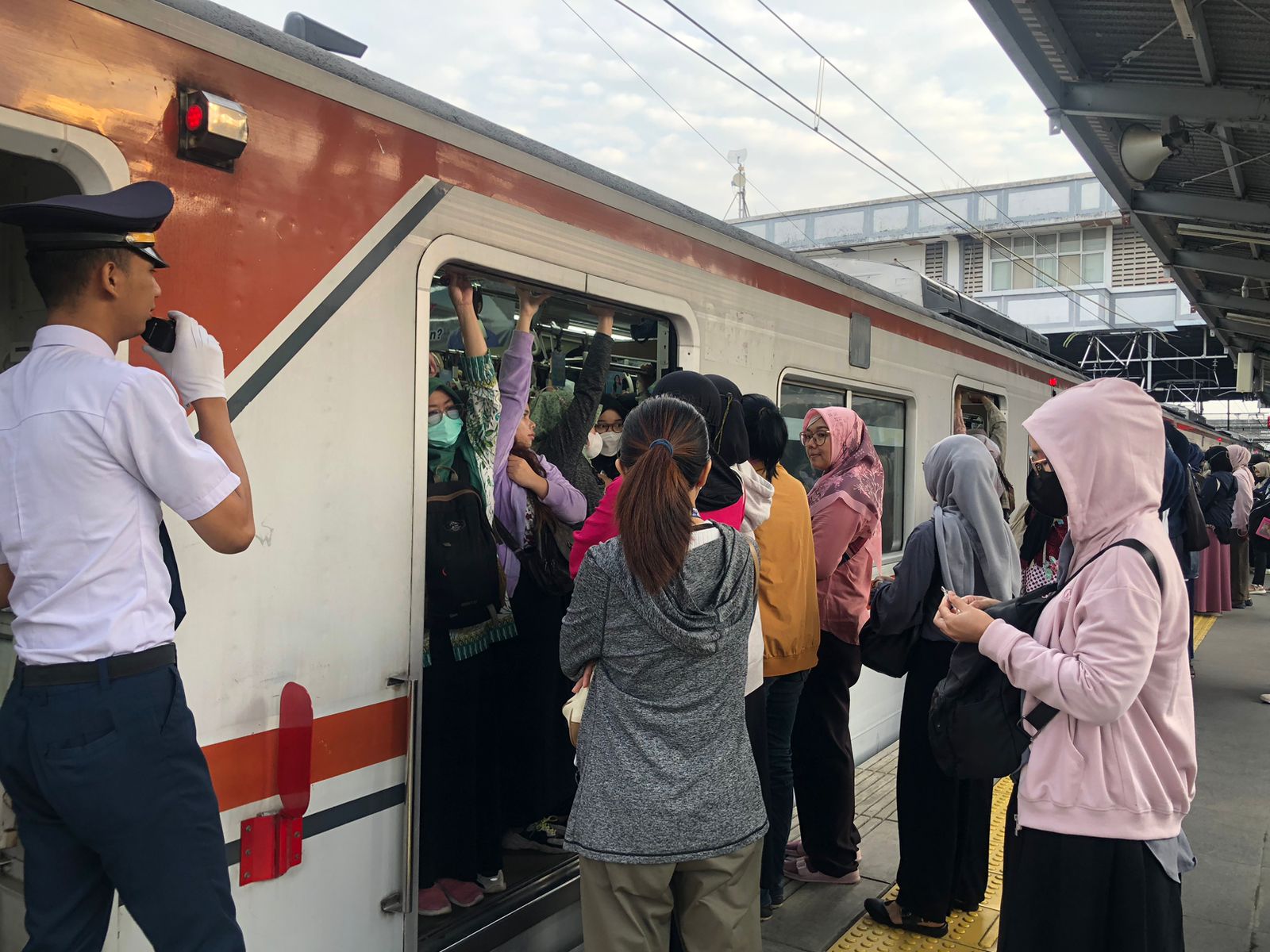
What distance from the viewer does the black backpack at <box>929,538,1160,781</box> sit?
2.12 meters

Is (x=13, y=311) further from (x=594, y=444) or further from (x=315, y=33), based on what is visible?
(x=594, y=444)

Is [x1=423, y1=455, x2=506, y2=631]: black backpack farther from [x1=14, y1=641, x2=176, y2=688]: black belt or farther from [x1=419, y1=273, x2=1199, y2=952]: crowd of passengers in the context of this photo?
[x1=14, y1=641, x2=176, y2=688]: black belt

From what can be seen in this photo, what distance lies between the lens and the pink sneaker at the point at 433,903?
296cm

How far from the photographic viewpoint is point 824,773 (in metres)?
3.64

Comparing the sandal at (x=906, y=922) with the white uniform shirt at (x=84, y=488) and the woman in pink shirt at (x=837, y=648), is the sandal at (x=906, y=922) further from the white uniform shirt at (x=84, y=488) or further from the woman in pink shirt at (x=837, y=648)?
the white uniform shirt at (x=84, y=488)

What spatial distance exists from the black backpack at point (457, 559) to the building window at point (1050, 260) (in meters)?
24.3

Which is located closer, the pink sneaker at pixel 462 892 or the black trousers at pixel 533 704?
the pink sneaker at pixel 462 892

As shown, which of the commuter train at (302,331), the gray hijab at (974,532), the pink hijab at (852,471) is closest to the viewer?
the commuter train at (302,331)

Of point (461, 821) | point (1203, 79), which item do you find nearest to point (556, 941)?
point (461, 821)

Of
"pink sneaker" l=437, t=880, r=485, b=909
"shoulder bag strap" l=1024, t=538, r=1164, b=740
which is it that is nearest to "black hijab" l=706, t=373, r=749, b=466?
"shoulder bag strap" l=1024, t=538, r=1164, b=740

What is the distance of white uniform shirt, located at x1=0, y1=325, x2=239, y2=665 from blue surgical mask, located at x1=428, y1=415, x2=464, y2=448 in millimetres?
1391

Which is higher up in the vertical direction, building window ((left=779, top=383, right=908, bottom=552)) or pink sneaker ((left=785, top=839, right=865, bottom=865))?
building window ((left=779, top=383, right=908, bottom=552))

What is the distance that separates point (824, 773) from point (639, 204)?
215cm

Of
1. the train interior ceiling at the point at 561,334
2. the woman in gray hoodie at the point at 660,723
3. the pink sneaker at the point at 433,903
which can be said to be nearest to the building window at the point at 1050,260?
the train interior ceiling at the point at 561,334
